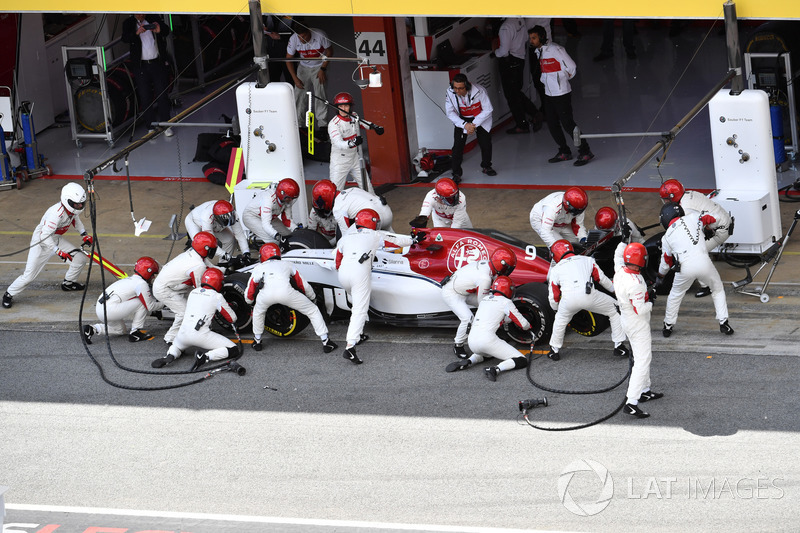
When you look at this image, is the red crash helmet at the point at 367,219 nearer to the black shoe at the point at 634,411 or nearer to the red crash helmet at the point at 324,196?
the red crash helmet at the point at 324,196

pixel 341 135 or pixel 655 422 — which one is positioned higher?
pixel 341 135

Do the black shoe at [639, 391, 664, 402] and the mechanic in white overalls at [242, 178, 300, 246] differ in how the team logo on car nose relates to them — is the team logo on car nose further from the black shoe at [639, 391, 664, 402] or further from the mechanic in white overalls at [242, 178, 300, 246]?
the black shoe at [639, 391, 664, 402]

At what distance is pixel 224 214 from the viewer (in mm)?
15086

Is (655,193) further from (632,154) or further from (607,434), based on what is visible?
(607,434)

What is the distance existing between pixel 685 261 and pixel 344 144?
563cm

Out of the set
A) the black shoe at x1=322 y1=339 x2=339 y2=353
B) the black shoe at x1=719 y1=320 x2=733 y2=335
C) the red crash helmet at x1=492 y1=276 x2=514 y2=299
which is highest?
the red crash helmet at x1=492 y1=276 x2=514 y2=299

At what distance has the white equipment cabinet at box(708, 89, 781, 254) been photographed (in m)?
14.7

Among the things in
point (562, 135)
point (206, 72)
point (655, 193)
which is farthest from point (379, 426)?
point (206, 72)

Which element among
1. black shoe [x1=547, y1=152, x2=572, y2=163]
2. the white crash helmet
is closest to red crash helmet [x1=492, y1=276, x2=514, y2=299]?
the white crash helmet

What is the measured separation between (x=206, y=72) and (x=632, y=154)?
9.19m

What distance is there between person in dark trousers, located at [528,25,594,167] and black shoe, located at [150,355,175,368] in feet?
25.0

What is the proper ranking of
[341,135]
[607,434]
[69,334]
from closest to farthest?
[607,434] → [69,334] → [341,135]

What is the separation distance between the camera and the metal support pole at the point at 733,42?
1403 centimetres

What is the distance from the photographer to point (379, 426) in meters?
→ 12.1
